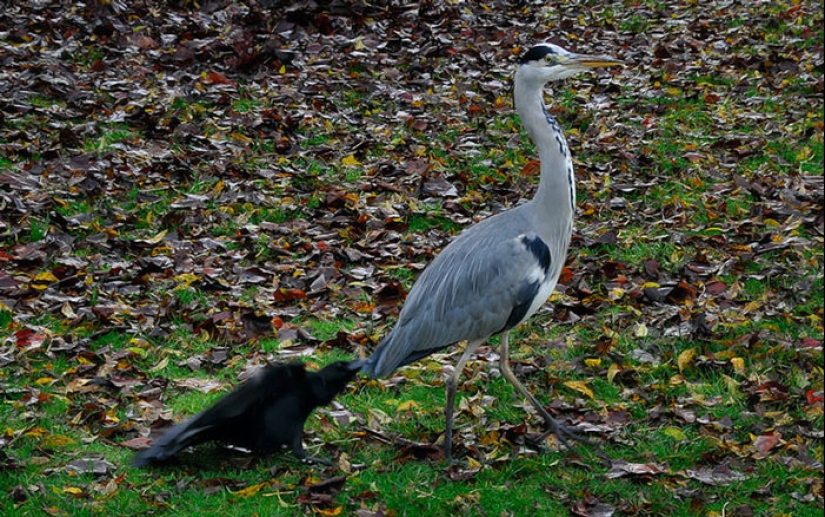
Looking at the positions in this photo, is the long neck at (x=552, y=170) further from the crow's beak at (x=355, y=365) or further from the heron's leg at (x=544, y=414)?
the crow's beak at (x=355, y=365)

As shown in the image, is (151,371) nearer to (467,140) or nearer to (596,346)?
(596,346)

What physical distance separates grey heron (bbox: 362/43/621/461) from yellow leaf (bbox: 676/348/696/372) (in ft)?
3.35

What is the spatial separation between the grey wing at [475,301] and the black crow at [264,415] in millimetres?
344

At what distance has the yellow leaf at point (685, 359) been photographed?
241 inches

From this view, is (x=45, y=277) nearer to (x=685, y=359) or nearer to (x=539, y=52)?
(x=539, y=52)

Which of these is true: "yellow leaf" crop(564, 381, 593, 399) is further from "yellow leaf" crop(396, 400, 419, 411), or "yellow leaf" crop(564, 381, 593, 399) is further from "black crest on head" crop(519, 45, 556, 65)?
"black crest on head" crop(519, 45, 556, 65)

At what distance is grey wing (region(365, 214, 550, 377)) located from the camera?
555 centimetres

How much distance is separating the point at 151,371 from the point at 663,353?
3380 mm

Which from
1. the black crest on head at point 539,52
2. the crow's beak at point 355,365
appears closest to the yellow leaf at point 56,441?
the crow's beak at point 355,365

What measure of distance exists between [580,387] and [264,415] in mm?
1990

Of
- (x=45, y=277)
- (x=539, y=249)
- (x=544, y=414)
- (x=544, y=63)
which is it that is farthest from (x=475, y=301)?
(x=45, y=277)

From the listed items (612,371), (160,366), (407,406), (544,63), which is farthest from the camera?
(160,366)

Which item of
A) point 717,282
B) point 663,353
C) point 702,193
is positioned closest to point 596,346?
point 663,353

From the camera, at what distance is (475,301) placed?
5.57 meters
